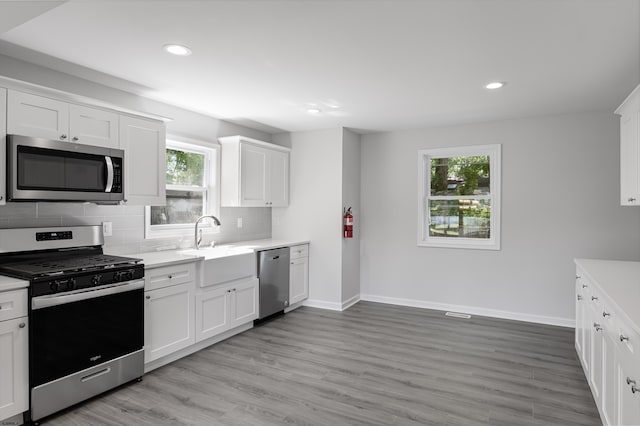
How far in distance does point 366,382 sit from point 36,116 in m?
3.04

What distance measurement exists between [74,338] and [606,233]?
5085 millimetres

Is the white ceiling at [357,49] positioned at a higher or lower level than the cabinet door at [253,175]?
higher

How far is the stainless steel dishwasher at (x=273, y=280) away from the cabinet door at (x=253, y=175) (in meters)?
0.69

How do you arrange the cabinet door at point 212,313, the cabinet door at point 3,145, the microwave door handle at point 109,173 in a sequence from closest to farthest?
the cabinet door at point 3,145 < the microwave door handle at point 109,173 < the cabinet door at point 212,313

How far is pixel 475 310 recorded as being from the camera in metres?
4.88

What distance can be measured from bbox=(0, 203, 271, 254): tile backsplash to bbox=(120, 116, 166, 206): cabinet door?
0.29 metres

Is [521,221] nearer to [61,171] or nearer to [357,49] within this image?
[357,49]

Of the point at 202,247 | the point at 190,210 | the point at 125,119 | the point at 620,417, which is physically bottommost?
the point at 620,417

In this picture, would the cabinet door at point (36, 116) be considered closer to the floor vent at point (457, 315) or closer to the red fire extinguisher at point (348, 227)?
the red fire extinguisher at point (348, 227)

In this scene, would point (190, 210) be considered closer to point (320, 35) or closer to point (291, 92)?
point (291, 92)

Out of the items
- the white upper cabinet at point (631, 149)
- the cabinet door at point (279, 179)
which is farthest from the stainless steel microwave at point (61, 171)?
the white upper cabinet at point (631, 149)

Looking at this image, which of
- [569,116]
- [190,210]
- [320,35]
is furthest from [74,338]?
[569,116]

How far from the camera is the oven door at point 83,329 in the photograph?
2.34m

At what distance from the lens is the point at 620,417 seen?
1.89 meters
